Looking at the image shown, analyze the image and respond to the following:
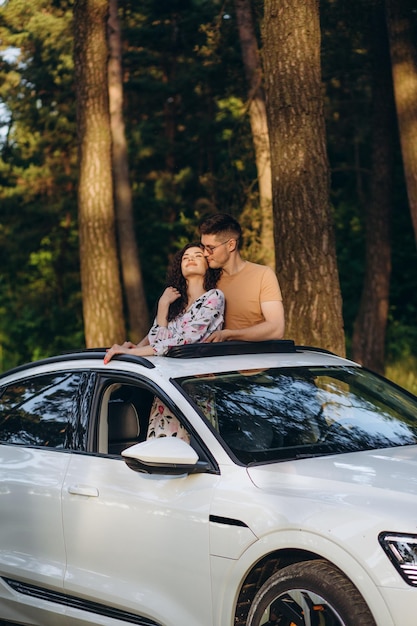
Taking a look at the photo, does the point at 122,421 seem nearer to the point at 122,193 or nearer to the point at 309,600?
the point at 309,600

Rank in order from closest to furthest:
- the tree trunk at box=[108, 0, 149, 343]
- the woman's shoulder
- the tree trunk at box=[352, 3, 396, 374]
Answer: the woman's shoulder
the tree trunk at box=[352, 3, 396, 374]
the tree trunk at box=[108, 0, 149, 343]

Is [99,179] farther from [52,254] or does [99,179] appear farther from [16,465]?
[52,254]

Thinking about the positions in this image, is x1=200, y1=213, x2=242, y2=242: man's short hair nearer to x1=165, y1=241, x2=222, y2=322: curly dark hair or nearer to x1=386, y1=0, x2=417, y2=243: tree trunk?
x1=165, y1=241, x2=222, y2=322: curly dark hair

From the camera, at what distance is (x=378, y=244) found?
22.3 meters

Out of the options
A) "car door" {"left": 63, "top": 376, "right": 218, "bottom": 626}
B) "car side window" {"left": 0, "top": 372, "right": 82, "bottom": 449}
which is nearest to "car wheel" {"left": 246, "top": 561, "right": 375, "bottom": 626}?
"car door" {"left": 63, "top": 376, "right": 218, "bottom": 626}

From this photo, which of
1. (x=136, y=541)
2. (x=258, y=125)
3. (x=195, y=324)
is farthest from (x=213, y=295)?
(x=258, y=125)

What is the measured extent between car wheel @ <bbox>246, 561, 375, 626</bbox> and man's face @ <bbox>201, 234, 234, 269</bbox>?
8.76 ft

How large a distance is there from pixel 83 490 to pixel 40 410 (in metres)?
0.86

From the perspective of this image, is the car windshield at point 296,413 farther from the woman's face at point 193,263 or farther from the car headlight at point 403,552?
the woman's face at point 193,263

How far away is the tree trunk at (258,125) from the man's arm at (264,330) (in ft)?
46.2

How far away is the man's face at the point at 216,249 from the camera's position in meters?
6.89

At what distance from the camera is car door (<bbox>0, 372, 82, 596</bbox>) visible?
227 inches

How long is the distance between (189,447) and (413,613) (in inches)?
49.5

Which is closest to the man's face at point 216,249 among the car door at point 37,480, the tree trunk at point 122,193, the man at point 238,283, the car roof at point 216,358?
the man at point 238,283
